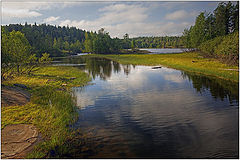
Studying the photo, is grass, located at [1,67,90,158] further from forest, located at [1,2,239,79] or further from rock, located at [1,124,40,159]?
forest, located at [1,2,239,79]

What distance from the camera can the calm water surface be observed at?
35.0 ft

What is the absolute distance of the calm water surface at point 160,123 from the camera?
10.7 m

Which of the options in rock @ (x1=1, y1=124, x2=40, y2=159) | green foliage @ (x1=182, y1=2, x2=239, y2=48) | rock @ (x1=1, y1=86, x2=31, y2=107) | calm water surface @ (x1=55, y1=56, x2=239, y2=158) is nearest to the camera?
rock @ (x1=1, y1=124, x2=40, y2=159)

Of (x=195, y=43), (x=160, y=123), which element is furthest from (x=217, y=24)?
(x=160, y=123)

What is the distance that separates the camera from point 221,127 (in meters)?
13.5

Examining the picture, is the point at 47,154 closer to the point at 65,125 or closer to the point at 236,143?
the point at 65,125

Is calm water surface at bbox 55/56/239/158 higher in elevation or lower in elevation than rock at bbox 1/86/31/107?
lower

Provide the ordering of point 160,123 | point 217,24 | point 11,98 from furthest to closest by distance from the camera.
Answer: point 217,24 → point 11,98 → point 160,123

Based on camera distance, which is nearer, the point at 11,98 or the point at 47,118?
the point at 47,118

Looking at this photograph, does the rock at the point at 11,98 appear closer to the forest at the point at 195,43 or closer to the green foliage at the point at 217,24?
the forest at the point at 195,43

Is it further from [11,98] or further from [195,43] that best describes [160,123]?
[195,43]

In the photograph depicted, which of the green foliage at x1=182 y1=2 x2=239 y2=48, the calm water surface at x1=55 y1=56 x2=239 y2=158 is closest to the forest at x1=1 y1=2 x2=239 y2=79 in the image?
the green foliage at x1=182 y1=2 x2=239 y2=48

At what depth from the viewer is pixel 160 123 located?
47.6 feet

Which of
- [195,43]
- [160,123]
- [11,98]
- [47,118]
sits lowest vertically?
[160,123]
